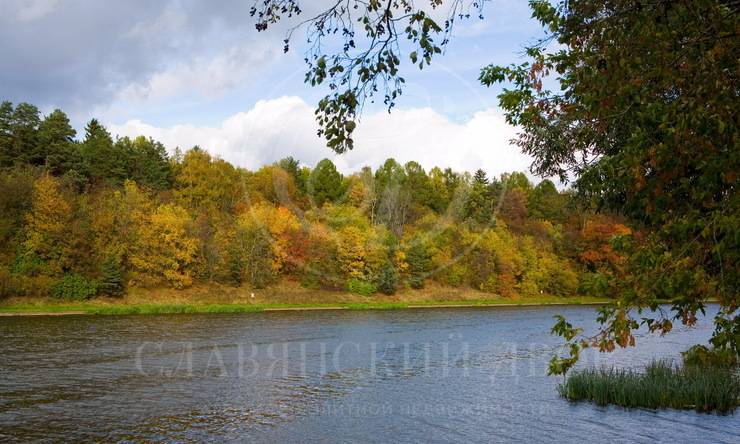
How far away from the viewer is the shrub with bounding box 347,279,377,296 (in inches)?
3083

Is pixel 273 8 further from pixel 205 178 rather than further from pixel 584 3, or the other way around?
pixel 205 178

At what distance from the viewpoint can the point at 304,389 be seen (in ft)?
76.0

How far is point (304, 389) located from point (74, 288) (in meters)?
44.4

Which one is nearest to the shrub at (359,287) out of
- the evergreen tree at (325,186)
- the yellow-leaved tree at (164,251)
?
the yellow-leaved tree at (164,251)

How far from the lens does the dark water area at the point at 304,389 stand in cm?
1712

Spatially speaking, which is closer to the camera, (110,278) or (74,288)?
(74,288)

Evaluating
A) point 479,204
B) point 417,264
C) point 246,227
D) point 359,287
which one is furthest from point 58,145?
point 479,204

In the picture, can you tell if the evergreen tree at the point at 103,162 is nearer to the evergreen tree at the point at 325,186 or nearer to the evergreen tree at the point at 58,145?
the evergreen tree at the point at 58,145

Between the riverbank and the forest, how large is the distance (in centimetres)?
139

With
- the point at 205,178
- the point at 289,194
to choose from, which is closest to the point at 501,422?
the point at 205,178

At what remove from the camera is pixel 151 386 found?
23.5m

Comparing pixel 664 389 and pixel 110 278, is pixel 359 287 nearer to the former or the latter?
pixel 110 278

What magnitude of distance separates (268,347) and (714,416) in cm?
2296

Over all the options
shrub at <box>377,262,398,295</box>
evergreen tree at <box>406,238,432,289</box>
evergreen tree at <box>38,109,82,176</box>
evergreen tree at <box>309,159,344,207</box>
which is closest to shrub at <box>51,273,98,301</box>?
evergreen tree at <box>38,109,82,176</box>
